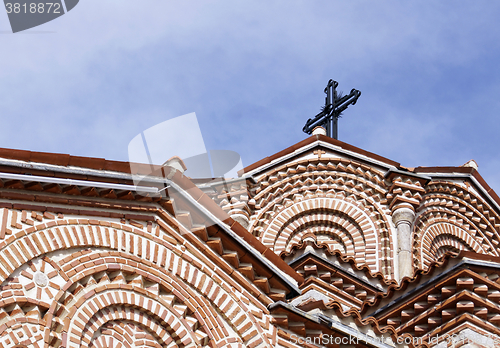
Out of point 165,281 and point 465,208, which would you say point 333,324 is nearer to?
point 165,281

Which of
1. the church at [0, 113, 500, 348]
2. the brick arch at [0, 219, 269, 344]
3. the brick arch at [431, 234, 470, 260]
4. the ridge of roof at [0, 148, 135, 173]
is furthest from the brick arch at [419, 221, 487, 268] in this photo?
the ridge of roof at [0, 148, 135, 173]

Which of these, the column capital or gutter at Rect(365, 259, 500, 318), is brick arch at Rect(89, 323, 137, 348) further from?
the column capital

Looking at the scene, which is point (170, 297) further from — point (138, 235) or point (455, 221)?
point (455, 221)

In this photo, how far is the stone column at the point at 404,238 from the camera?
46.0ft

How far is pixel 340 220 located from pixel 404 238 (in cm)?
151

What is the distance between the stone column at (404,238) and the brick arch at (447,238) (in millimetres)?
628

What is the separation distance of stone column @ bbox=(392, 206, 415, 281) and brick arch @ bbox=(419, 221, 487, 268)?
0.63 m

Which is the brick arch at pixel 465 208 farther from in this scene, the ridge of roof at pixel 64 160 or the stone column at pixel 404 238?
the ridge of roof at pixel 64 160

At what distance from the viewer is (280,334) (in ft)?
28.6

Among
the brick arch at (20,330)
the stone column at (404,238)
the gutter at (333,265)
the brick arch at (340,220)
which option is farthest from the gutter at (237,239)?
the brick arch at (340,220)

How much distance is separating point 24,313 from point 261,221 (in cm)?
869

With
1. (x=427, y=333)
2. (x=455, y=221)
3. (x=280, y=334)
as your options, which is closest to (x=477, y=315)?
(x=427, y=333)

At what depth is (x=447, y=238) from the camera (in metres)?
15.5

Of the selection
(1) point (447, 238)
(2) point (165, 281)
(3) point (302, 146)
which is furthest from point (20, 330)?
(1) point (447, 238)
